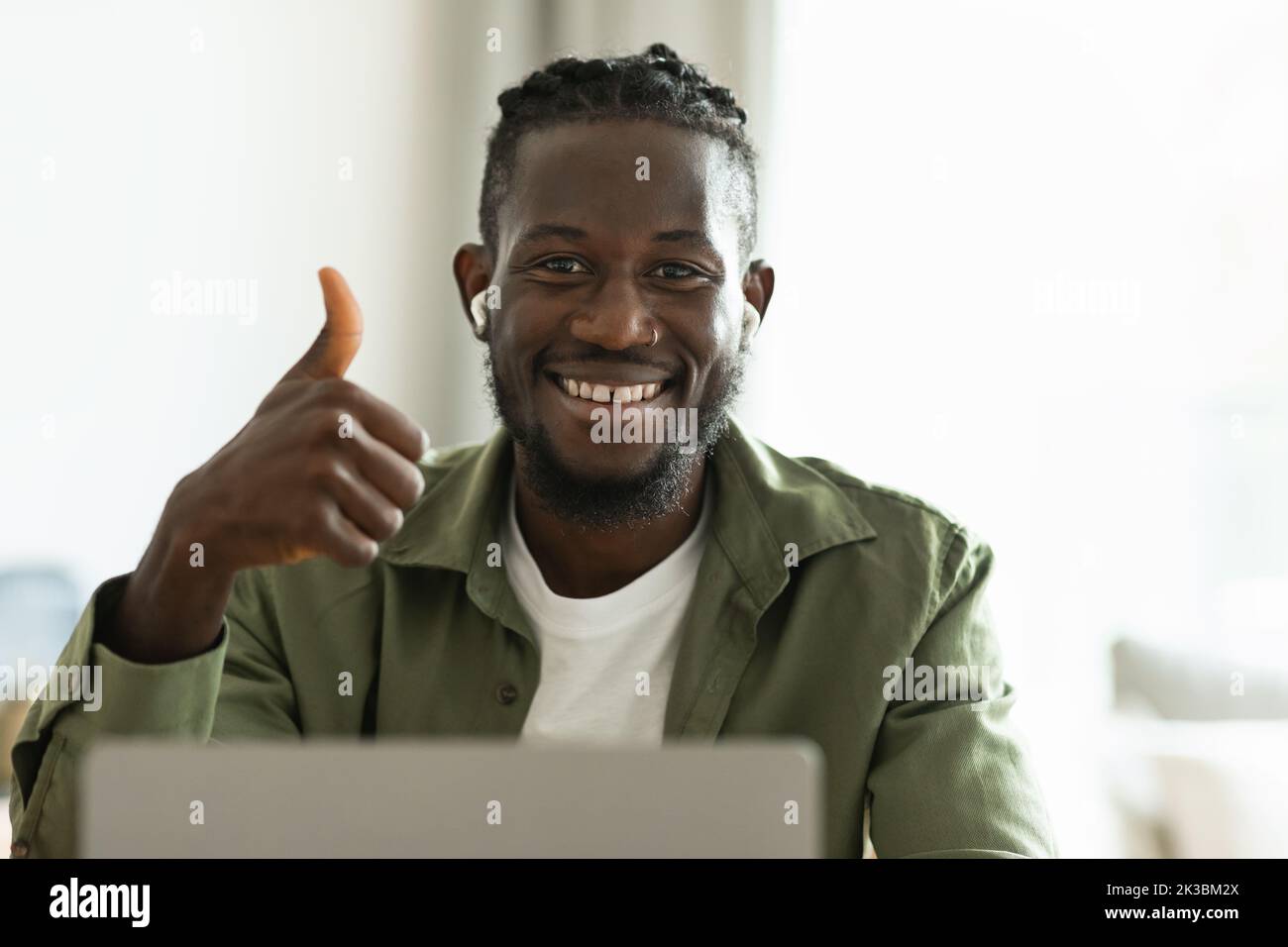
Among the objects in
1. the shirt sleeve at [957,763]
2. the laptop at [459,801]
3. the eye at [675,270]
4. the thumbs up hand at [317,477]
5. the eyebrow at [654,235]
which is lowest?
the shirt sleeve at [957,763]

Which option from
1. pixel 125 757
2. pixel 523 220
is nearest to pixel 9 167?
pixel 523 220

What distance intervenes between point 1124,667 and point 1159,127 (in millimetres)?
1117

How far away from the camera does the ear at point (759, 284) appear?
1.55 m

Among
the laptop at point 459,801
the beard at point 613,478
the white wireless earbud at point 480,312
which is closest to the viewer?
the laptop at point 459,801

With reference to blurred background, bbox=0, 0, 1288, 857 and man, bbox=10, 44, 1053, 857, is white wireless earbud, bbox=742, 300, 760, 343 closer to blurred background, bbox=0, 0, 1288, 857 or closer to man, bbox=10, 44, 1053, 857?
man, bbox=10, 44, 1053, 857

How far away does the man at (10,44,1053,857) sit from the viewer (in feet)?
4.16

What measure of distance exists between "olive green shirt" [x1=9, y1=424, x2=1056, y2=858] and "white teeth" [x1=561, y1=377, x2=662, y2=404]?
15 cm

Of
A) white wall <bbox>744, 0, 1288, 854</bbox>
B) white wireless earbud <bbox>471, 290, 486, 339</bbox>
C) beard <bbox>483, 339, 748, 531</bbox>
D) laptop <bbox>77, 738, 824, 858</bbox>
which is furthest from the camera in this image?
white wall <bbox>744, 0, 1288, 854</bbox>

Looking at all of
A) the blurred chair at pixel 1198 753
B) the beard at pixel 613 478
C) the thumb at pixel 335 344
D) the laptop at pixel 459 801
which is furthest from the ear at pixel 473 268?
the blurred chair at pixel 1198 753

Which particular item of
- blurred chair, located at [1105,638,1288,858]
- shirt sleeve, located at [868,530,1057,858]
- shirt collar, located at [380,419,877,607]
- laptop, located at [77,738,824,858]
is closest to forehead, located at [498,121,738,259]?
shirt collar, located at [380,419,877,607]

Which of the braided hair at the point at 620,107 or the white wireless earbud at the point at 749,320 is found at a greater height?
the braided hair at the point at 620,107

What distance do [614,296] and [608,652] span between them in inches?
15.0

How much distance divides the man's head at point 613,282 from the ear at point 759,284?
12cm

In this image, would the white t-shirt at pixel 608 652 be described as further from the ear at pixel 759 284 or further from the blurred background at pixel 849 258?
the blurred background at pixel 849 258
